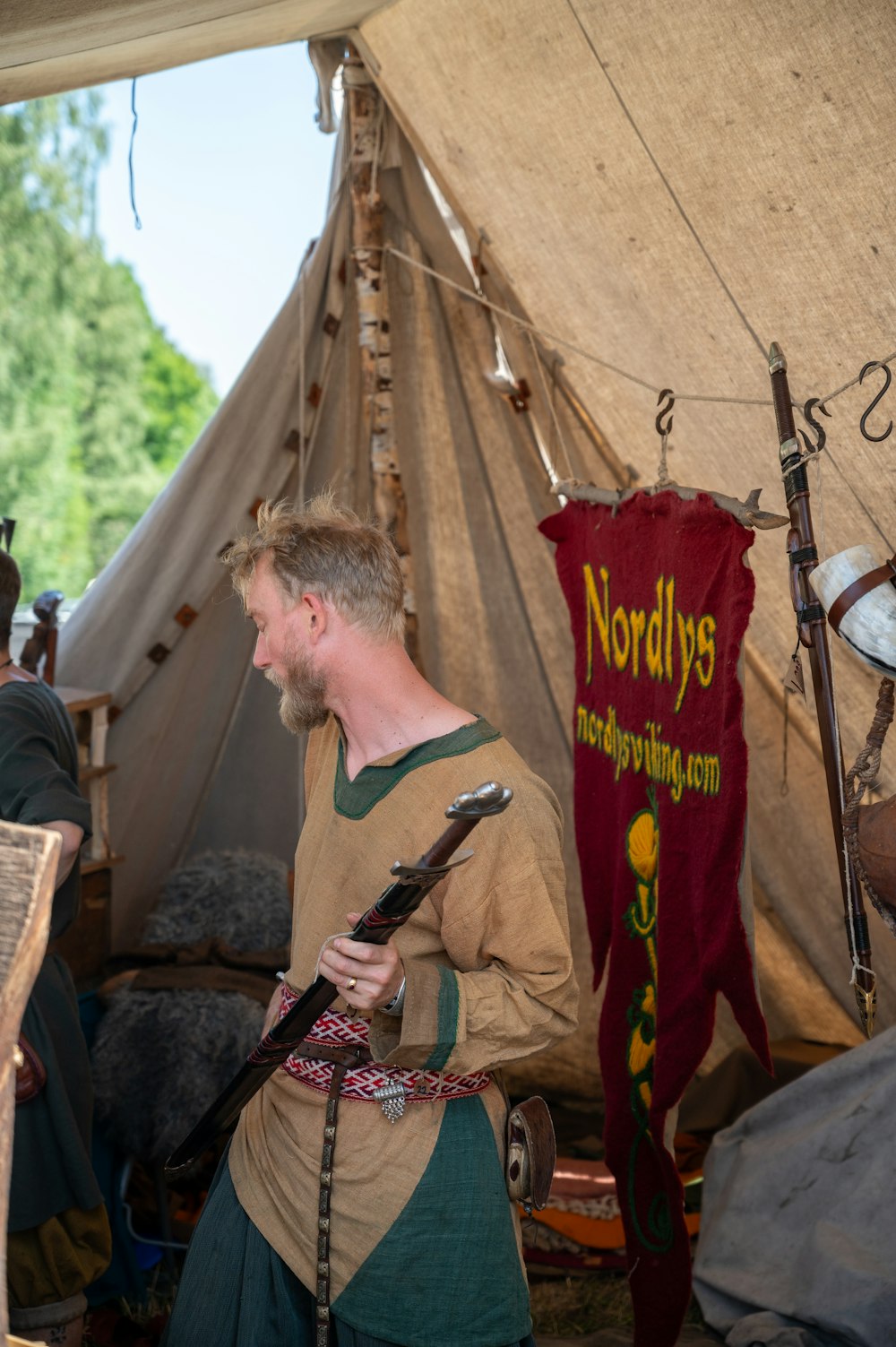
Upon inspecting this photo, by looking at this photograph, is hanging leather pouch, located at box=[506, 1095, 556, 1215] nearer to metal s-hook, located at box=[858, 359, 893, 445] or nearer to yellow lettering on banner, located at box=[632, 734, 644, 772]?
yellow lettering on banner, located at box=[632, 734, 644, 772]

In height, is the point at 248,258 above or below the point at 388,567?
above

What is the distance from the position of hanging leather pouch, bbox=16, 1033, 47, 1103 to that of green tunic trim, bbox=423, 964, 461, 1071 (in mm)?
876

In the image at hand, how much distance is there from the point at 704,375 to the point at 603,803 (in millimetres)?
791

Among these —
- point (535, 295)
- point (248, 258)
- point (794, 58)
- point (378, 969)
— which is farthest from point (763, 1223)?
point (248, 258)

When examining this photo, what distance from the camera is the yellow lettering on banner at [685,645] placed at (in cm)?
190

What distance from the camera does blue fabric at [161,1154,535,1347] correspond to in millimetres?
1419

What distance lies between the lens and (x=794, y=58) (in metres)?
1.40

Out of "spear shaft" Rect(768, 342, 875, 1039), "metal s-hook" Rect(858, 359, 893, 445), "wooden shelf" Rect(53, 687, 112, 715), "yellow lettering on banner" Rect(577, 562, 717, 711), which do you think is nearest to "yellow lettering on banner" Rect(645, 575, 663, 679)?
"yellow lettering on banner" Rect(577, 562, 717, 711)

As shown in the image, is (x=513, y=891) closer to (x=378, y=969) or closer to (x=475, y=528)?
(x=378, y=969)

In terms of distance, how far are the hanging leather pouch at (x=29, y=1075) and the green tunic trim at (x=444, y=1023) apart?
876 mm

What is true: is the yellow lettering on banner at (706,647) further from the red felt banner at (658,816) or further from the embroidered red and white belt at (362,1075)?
the embroidered red and white belt at (362,1075)

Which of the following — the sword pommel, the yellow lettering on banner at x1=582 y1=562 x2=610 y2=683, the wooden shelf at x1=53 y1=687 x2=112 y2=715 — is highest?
the sword pommel

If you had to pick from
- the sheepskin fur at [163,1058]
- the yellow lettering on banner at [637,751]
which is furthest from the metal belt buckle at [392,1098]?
the sheepskin fur at [163,1058]

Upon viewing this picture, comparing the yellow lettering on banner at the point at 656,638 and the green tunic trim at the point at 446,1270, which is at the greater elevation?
the yellow lettering on banner at the point at 656,638
